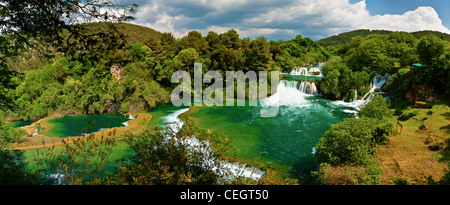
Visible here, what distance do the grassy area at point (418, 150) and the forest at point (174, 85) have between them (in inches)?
19.8

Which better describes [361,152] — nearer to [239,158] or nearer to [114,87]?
[239,158]

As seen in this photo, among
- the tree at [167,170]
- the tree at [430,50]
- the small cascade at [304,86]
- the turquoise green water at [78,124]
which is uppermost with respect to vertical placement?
the tree at [430,50]

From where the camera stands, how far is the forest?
214 inches

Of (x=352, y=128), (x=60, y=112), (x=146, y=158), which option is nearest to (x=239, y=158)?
(x=352, y=128)

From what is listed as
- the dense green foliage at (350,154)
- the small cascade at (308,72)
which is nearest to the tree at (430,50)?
the dense green foliage at (350,154)

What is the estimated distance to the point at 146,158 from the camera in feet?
18.3

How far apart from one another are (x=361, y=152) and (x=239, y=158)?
5972mm

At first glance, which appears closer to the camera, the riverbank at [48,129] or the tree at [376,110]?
the tree at [376,110]

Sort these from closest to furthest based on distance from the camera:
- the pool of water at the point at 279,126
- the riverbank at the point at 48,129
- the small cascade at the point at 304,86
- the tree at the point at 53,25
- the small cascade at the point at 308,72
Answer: the tree at the point at 53,25 < the pool of water at the point at 279,126 < the riverbank at the point at 48,129 < the small cascade at the point at 304,86 < the small cascade at the point at 308,72

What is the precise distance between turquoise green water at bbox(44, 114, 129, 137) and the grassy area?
1874cm

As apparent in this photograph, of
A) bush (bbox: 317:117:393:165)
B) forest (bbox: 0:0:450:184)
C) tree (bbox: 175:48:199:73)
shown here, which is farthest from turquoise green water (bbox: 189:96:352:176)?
tree (bbox: 175:48:199:73)

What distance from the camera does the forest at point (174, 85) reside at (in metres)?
5.44

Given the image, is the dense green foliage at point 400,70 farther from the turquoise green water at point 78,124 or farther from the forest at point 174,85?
the turquoise green water at point 78,124
